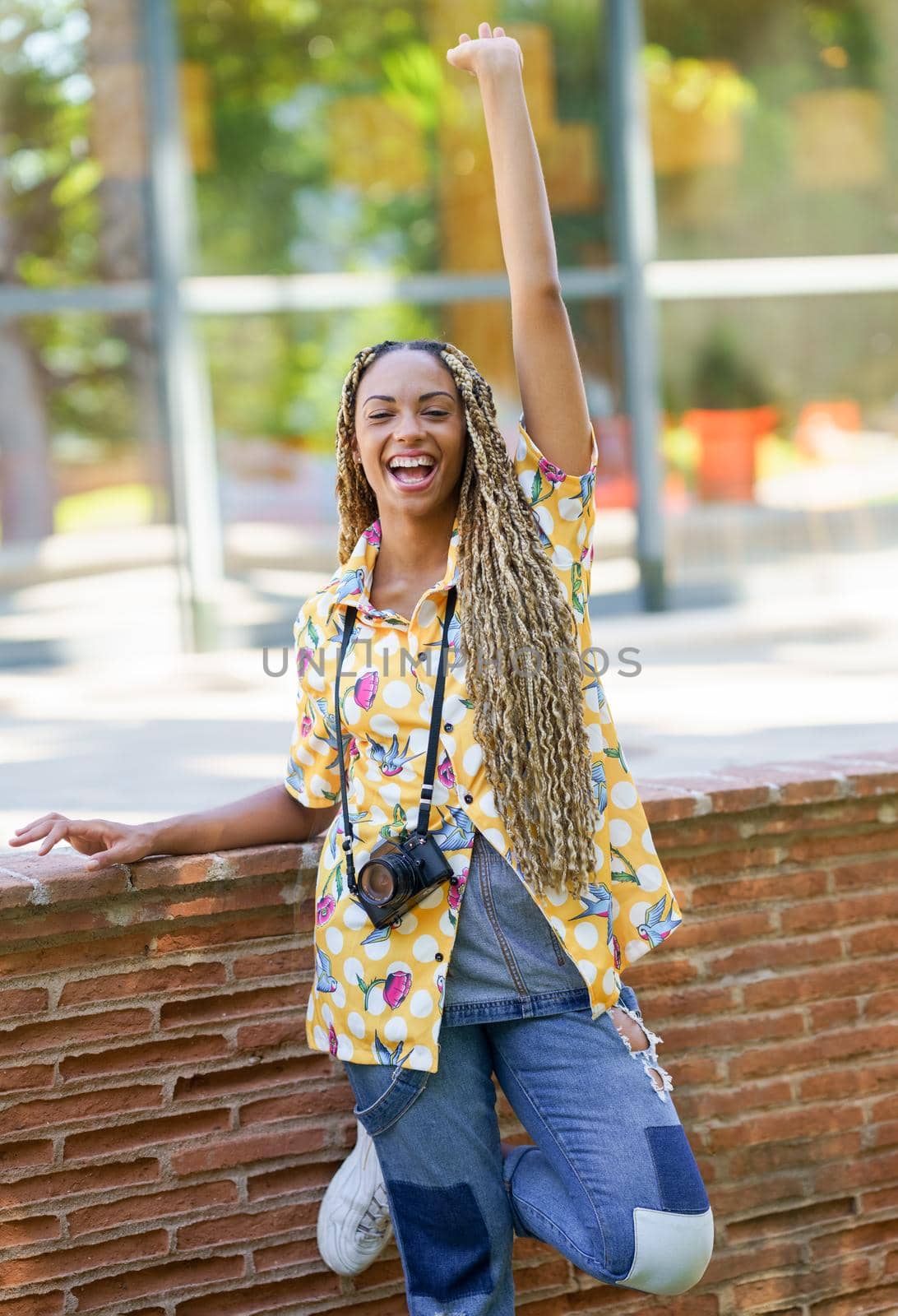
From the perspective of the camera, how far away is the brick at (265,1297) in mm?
3340

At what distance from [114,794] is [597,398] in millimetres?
4594

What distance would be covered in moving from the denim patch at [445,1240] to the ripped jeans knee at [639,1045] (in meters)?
0.37

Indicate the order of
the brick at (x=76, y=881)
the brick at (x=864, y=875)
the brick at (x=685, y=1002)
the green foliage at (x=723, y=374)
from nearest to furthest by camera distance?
the brick at (x=76, y=881) → the brick at (x=685, y=1002) → the brick at (x=864, y=875) → the green foliage at (x=723, y=374)

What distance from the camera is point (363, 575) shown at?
284cm

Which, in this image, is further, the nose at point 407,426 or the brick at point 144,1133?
the brick at point 144,1133

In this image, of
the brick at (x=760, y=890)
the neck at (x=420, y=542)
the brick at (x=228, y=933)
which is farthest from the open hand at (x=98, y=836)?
the brick at (x=760, y=890)

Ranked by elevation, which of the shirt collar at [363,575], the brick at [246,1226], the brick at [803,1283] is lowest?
the brick at [803,1283]

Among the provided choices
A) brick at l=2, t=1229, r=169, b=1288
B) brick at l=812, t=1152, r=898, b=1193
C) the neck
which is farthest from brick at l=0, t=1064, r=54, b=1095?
brick at l=812, t=1152, r=898, b=1193

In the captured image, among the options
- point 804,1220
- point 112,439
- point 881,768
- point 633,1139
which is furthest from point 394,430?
point 112,439

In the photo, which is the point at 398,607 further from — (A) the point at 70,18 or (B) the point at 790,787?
(A) the point at 70,18

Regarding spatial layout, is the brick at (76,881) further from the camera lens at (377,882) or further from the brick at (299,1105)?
the camera lens at (377,882)

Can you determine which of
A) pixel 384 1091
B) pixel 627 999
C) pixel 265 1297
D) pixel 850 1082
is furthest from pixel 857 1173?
pixel 384 1091

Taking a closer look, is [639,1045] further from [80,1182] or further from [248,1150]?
[80,1182]

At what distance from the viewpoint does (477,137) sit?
798 cm
